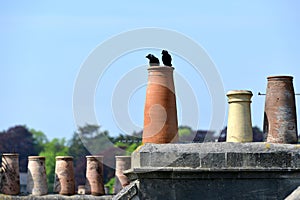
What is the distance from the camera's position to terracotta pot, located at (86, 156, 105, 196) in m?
17.9

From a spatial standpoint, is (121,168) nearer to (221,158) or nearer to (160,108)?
(160,108)

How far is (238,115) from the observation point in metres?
9.46

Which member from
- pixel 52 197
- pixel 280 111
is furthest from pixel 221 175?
pixel 52 197

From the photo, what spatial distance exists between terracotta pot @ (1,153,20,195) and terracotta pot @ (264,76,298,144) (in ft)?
29.3

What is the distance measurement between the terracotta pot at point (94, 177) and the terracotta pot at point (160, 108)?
323 inches

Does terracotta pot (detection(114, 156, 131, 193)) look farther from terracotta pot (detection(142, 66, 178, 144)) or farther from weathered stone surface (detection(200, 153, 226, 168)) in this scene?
weathered stone surface (detection(200, 153, 226, 168))

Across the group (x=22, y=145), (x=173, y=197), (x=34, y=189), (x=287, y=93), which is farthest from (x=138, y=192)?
(x=22, y=145)

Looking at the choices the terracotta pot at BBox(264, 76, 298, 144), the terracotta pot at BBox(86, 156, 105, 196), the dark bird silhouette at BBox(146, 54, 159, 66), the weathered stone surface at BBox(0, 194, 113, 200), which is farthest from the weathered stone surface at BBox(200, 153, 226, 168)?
the terracotta pot at BBox(86, 156, 105, 196)

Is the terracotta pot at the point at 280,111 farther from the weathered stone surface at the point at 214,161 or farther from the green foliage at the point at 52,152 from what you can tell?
the green foliage at the point at 52,152

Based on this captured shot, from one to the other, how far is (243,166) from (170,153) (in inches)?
30.2

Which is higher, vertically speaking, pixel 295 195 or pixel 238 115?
pixel 238 115

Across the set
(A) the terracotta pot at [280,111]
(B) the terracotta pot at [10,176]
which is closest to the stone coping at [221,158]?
(A) the terracotta pot at [280,111]

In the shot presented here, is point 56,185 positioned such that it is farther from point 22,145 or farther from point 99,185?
point 22,145

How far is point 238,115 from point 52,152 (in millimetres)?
57139
